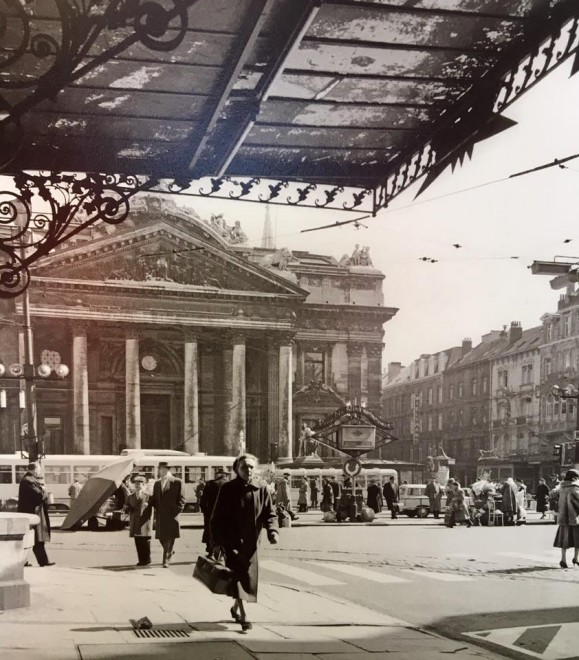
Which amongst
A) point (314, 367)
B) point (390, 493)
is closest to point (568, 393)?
point (314, 367)

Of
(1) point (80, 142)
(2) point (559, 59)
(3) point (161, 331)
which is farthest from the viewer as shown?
(3) point (161, 331)

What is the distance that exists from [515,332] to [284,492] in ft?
10.4

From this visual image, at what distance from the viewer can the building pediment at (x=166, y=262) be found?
26.5ft

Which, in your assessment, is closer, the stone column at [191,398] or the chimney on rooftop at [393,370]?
the chimney on rooftop at [393,370]

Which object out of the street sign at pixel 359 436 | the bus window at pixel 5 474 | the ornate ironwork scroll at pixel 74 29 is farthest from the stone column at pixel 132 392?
the ornate ironwork scroll at pixel 74 29

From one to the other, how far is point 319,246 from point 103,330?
2120mm

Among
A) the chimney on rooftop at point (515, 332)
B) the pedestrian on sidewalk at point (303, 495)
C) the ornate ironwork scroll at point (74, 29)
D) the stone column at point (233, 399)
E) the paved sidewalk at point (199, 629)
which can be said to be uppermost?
the ornate ironwork scroll at point (74, 29)

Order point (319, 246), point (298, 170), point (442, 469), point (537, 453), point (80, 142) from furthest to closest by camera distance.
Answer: point (442, 469) → point (537, 453) → point (319, 246) → point (298, 170) → point (80, 142)

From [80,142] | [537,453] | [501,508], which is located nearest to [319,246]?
[80,142]

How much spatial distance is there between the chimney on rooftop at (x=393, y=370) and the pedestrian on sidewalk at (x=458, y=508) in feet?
26.5

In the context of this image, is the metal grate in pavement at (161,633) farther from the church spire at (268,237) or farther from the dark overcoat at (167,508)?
the dark overcoat at (167,508)

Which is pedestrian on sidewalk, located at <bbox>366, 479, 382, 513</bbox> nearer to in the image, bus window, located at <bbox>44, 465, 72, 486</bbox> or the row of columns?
bus window, located at <bbox>44, 465, 72, 486</bbox>

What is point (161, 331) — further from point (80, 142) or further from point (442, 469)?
point (442, 469)

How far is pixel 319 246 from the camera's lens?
7832mm
